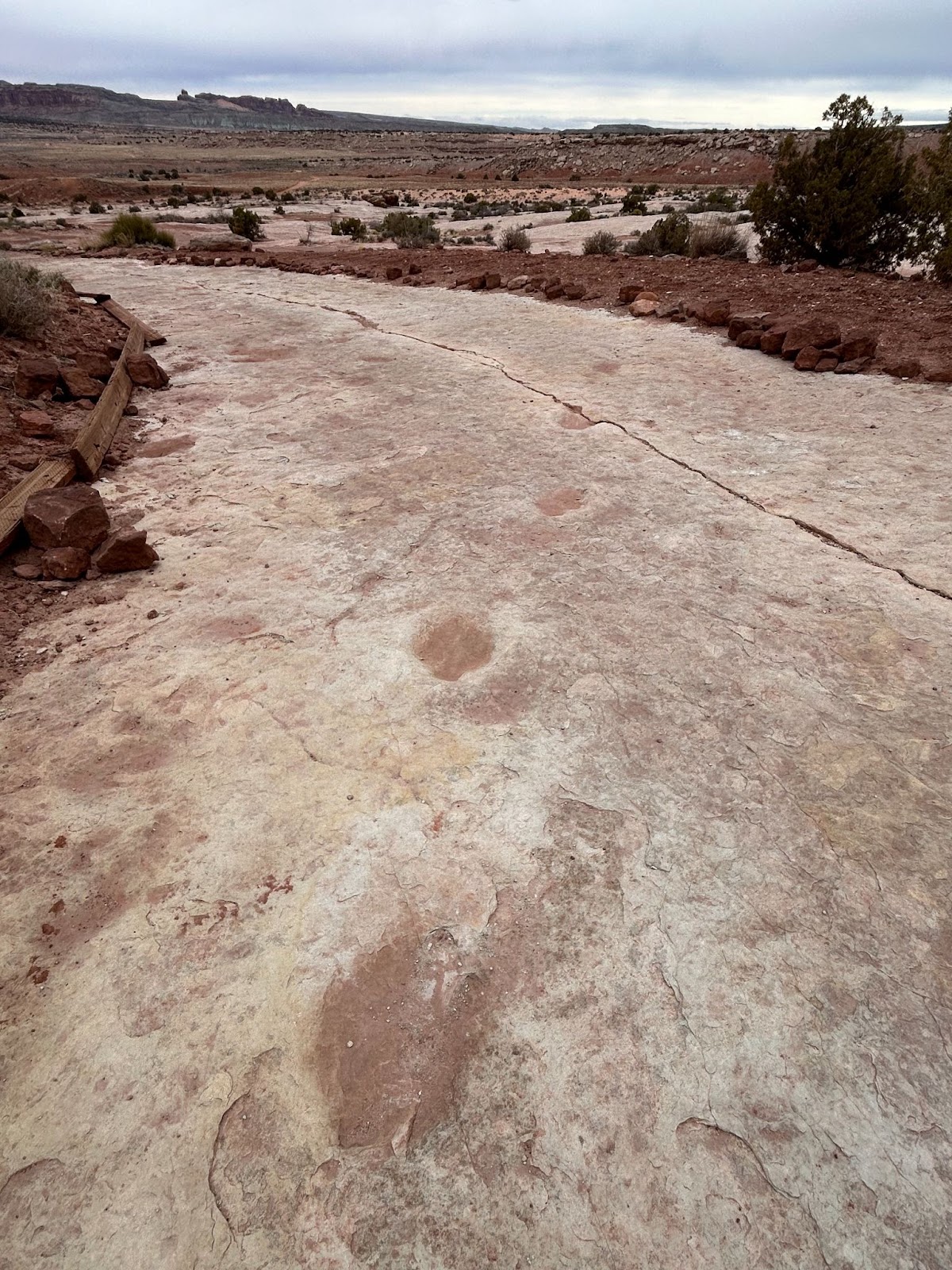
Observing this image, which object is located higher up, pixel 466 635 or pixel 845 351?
pixel 845 351

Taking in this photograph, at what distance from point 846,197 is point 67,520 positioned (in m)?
9.71

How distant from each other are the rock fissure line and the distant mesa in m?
121

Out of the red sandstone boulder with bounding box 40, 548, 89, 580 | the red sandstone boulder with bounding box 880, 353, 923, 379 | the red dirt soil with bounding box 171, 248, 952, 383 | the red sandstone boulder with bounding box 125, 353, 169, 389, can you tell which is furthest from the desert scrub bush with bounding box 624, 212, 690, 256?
the red sandstone boulder with bounding box 40, 548, 89, 580

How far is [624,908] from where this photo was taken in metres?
1.79

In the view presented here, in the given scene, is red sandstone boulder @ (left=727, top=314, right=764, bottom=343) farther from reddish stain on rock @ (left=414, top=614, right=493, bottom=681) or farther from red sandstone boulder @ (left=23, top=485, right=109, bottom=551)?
red sandstone boulder @ (left=23, top=485, right=109, bottom=551)

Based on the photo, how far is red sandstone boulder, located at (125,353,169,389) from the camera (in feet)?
18.4

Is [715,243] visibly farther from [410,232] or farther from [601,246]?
[410,232]

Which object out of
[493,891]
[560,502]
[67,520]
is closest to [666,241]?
[560,502]

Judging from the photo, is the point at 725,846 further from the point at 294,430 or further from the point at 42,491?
the point at 294,430

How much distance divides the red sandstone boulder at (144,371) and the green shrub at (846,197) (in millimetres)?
7829

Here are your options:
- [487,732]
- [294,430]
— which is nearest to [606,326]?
[294,430]

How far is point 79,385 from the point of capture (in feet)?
17.8

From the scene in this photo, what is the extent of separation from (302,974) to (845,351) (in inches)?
234

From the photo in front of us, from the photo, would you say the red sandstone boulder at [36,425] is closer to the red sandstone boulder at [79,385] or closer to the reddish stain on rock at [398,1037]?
the red sandstone boulder at [79,385]
